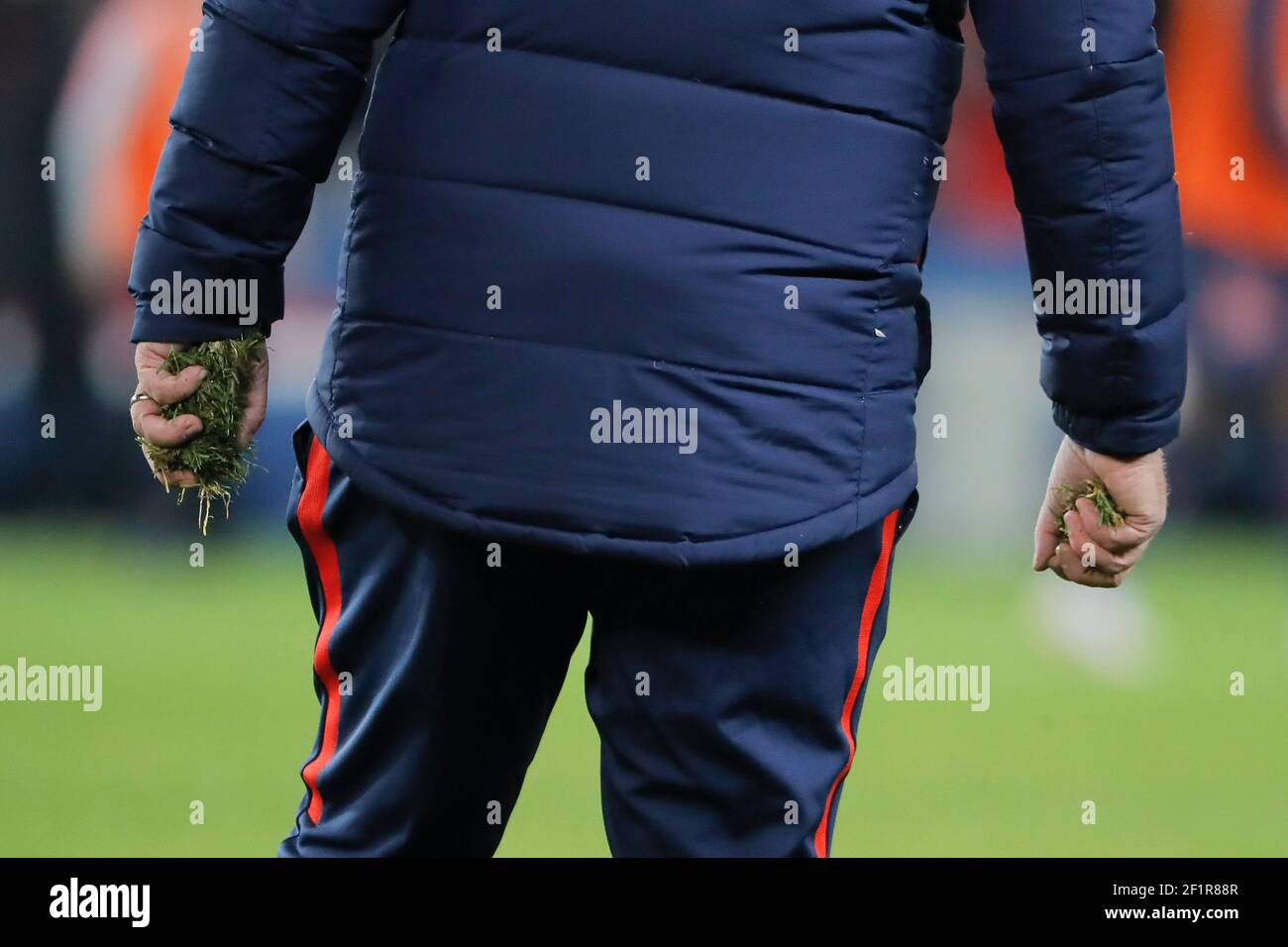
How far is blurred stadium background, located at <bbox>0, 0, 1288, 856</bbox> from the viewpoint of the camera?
12.1ft

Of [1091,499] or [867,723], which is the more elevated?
[1091,499]

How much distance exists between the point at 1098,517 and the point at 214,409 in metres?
0.84

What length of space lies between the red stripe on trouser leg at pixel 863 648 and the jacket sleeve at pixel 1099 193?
0.75ft

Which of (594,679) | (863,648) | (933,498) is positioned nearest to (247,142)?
(594,679)

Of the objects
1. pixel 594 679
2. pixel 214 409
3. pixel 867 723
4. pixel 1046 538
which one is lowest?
pixel 867 723

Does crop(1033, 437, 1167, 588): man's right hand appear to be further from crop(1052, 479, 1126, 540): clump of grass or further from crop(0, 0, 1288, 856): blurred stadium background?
crop(0, 0, 1288, 856): blurred stadium background

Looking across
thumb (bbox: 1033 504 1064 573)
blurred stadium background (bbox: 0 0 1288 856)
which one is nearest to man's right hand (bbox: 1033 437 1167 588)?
thumb (bbox: 1033 504 1064 573)

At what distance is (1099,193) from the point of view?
1510 mm

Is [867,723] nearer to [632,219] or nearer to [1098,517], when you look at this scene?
[1098,517]

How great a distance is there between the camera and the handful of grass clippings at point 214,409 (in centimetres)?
157

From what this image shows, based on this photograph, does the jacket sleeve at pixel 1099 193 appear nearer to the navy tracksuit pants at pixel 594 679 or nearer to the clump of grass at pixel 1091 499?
the clump of grass at pixel 1091 499

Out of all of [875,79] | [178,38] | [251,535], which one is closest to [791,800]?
[875,79]

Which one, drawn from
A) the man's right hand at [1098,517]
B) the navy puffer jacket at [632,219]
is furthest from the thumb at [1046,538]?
the navy puffer jacket at [632,219]

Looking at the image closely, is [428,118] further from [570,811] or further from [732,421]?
[570,811]
